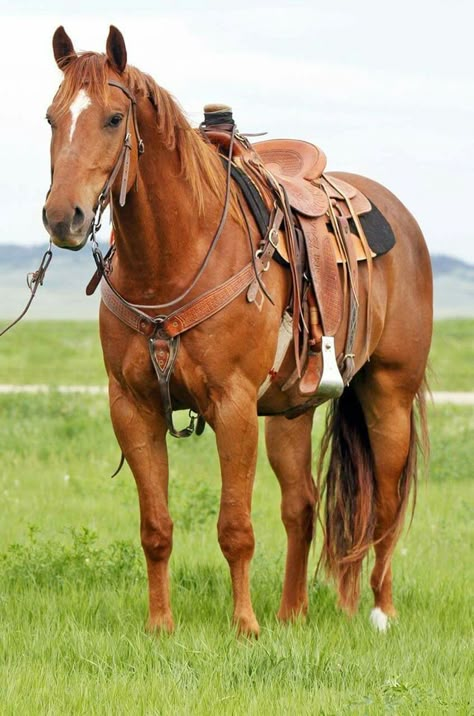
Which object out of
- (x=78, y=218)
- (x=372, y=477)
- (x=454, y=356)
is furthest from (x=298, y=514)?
(x=454, y=356)

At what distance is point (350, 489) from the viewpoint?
22.5 ft

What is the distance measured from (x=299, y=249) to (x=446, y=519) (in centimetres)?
390

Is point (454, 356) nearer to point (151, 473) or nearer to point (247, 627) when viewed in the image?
point (247, 627)

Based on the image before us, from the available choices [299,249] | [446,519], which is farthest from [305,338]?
[446,519]

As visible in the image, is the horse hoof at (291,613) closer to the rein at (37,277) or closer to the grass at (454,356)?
the rein at (37,277)

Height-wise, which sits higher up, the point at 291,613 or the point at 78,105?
the point at 78,105

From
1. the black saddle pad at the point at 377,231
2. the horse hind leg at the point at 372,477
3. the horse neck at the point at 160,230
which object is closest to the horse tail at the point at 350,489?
the horse hind leg at the point at 372,477

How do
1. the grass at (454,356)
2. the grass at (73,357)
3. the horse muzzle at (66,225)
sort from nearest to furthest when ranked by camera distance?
1. the horse muzzle at (66,225)
2. the grass at (454,356)
3. the grass at (73,357)

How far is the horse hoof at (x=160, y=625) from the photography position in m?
5.71

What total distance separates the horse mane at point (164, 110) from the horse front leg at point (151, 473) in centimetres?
92

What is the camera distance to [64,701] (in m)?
4.71

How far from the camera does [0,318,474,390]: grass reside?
818 inches

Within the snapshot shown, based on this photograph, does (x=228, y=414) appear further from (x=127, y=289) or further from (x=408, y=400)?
(x=408, y=400)

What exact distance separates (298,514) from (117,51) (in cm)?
278
